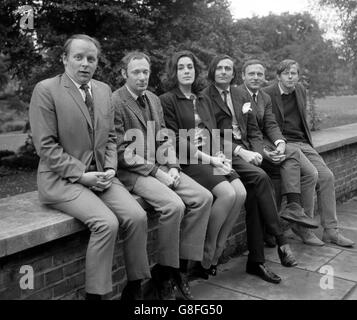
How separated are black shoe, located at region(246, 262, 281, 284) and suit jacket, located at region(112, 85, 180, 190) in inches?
42.5

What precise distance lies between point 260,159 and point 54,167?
2.03m

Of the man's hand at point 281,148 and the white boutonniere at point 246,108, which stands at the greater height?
the white boutonniere at point 246,108

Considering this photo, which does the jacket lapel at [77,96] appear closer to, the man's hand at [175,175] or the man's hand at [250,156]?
the man's hand at [175,175]

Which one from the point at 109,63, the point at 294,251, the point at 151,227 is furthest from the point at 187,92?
the point at 109,63

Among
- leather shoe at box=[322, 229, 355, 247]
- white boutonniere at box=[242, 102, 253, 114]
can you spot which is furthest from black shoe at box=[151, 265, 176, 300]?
leather shoe at box=[322, 229, 355, 247]

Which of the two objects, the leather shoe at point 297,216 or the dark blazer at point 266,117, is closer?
the leather shoe at point 297,216

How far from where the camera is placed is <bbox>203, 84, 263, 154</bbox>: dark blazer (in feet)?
14.0

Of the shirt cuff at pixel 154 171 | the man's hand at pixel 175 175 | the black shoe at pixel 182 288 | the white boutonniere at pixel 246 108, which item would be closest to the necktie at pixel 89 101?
the shirt cuff at pixel 154 171

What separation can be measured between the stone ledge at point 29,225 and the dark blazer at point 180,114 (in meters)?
1.35

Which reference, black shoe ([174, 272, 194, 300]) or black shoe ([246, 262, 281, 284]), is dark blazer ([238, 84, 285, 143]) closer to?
black shoe ([246, 262, 281, 284])

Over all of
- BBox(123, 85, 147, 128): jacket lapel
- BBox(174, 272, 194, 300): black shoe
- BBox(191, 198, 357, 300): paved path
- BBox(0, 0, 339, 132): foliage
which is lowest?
BBox(191, 198, 357, 300): paved path

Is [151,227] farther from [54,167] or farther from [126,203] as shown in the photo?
[54,167]

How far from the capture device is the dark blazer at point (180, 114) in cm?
396

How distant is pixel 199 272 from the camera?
382 cm
